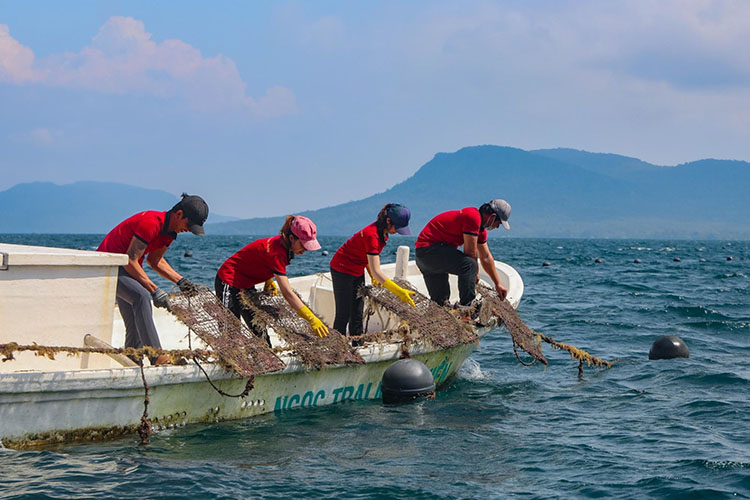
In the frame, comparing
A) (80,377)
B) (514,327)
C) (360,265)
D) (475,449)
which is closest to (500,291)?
(514,327)

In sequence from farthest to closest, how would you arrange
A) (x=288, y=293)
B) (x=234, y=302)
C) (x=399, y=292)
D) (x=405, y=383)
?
(x=399, y=292)
(x=405, y=383)
(x=234, y=302)
(x=288, y=293)

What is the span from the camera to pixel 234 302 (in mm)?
8828

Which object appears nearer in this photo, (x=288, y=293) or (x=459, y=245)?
(x=288, y=293)

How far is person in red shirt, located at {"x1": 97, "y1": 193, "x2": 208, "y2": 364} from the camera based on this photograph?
7.95 meters

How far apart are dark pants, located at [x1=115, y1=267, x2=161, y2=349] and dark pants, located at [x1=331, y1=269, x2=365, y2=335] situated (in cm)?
257

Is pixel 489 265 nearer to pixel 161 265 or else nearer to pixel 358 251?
pixel 358 251

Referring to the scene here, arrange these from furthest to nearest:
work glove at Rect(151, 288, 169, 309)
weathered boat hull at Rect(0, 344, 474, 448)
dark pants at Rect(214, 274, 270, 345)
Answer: dark pants at Rect(214, 274, 270, 345), work glove at Rect(151, 288, 169, 309), weathered boat hull at Rect(0, 344, 474, 448)

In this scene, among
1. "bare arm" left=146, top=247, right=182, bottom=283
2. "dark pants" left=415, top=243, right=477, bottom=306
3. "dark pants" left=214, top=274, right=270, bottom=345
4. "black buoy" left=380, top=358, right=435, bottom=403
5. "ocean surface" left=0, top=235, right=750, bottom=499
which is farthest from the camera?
"dark pants" left=415, top=243, right=477, bottom=306

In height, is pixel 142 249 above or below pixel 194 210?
below

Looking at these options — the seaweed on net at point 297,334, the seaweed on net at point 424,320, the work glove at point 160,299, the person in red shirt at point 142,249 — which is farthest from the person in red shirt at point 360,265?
the work glove at point 160,299

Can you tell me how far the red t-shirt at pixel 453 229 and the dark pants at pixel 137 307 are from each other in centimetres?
409

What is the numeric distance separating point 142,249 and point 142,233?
0.18 metres

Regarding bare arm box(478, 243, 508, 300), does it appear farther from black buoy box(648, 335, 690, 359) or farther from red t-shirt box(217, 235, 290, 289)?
black buoy box(648, 335, 690, 359)

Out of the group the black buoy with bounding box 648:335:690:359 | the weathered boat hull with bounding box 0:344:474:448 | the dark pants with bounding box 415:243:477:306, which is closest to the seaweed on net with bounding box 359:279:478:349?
the dark pants with bounding box 415:243:477:306
